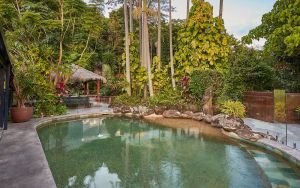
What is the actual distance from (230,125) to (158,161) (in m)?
4.19

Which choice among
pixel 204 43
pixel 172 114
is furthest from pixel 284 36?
pixel 204 43

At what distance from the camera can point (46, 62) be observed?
14867mm

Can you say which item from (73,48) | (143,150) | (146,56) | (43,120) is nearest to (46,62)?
(73,48)

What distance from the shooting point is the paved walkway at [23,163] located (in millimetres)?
4121

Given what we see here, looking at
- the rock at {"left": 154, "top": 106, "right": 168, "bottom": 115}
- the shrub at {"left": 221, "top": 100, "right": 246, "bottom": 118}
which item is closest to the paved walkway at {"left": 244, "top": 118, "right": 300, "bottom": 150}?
the shrub at {"left": 221, "top": 100, "right": 246, "bottom": 118}

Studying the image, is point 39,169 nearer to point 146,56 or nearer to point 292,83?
point 292,83

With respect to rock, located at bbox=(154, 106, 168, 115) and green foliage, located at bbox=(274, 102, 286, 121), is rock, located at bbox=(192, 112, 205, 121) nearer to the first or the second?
rock, located at bbox=(154, 106, 168, 115)

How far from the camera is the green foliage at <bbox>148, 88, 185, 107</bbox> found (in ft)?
47.6

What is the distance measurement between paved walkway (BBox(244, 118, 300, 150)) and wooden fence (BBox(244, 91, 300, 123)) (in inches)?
16.0

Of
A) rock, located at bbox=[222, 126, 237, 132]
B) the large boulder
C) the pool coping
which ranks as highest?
the large boulder

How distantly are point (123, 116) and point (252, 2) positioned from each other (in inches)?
438

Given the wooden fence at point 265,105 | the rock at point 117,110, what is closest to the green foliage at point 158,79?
the rock at point 117,110

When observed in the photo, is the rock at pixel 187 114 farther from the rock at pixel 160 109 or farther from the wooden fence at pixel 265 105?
the wooden fence at pixel 265 105

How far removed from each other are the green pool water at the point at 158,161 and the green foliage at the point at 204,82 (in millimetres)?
3956
